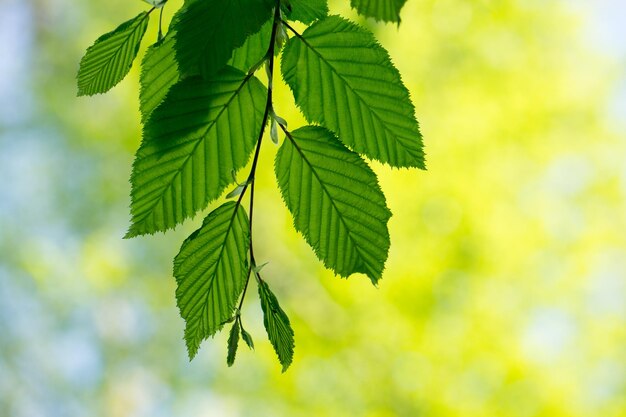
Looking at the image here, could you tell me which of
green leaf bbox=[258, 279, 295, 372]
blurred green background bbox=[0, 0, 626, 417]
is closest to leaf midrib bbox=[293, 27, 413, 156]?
green leaf bbox=[258, 279, 295, 372]

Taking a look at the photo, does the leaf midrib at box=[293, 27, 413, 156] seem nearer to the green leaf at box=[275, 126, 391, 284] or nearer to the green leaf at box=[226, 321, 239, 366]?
the green leaf at box=[275, 126, 391, 284]

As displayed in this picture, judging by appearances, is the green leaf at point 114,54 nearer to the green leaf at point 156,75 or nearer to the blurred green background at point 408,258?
the green leaf at point 156,75

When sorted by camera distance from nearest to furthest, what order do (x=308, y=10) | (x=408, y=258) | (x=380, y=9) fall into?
(x=380, y=9)
(x=308, y=10)
(x=408, y=258)

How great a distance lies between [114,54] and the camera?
1.43 feet

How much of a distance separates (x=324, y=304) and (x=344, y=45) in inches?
185

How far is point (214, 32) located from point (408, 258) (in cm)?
460

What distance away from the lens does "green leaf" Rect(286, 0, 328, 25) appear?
0.39m

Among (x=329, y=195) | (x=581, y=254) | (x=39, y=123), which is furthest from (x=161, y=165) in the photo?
(x=39, y=123)

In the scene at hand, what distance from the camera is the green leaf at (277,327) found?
1.28ft

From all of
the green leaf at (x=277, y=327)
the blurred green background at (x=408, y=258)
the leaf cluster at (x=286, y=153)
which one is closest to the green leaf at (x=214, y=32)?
the leaf cluster at (x=286, y=153)

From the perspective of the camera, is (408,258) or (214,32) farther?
(408,258)

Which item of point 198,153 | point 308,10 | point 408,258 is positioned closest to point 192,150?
point 198,153

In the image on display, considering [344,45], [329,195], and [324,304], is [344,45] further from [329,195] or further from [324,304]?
[324,304]

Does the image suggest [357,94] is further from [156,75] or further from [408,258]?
[408,258]
